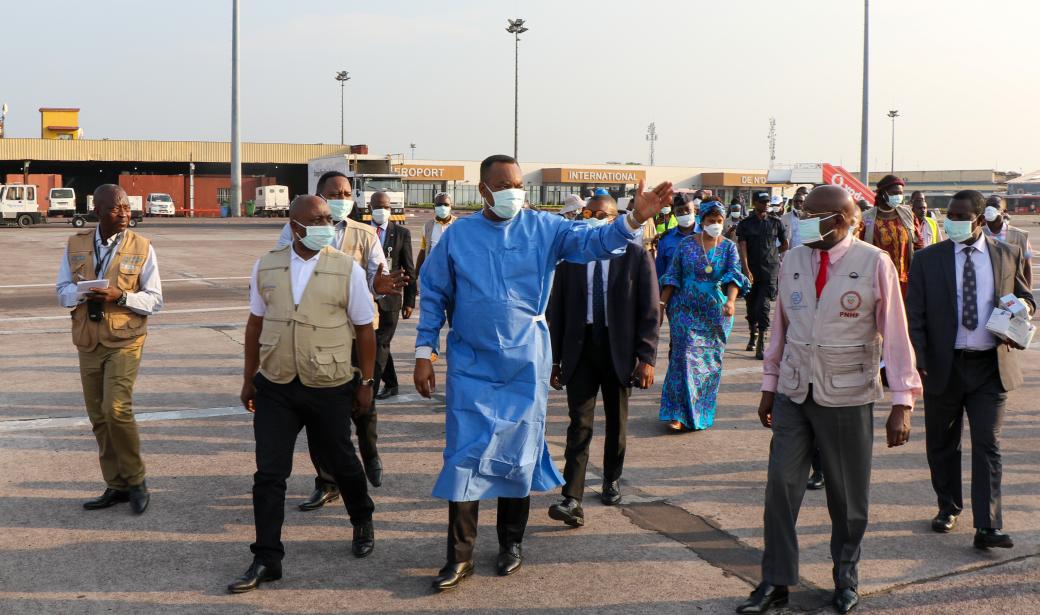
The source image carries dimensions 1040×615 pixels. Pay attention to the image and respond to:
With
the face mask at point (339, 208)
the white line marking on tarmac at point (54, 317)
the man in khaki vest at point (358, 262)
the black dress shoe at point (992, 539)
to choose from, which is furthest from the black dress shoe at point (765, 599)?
the white line marking on tarmac at point (54, 317)

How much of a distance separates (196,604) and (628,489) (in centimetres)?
287

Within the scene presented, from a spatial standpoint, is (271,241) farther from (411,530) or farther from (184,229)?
(411,530)

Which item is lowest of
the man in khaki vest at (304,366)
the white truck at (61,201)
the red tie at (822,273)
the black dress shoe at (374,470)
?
the black dress shoe at (374,470)

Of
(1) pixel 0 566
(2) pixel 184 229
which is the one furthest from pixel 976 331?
(2) pixel 184 229

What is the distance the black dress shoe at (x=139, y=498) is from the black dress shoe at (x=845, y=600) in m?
3.75

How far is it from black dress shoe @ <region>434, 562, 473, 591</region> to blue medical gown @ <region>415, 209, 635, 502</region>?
0.31 m

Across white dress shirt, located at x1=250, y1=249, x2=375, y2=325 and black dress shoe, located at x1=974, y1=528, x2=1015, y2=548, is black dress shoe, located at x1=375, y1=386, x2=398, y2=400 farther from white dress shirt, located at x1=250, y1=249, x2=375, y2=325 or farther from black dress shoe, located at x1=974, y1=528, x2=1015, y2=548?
black dress shoe, located at x1=974, y1=528, x2=1015, y2=548

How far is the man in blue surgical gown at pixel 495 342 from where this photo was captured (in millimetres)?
4852

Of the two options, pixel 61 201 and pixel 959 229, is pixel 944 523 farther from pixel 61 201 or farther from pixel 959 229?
pixel 61 201

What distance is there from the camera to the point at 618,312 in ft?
19.8

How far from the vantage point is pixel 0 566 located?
4957mm

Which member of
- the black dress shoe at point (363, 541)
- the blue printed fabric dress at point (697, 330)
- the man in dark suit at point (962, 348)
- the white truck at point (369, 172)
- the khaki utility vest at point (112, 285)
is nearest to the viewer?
the black dress shoe at point (363, 541)

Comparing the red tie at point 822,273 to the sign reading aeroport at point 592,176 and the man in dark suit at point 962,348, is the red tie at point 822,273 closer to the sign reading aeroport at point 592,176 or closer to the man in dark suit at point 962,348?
the man in dark suit at point 962,348

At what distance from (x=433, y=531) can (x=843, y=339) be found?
2438mm
